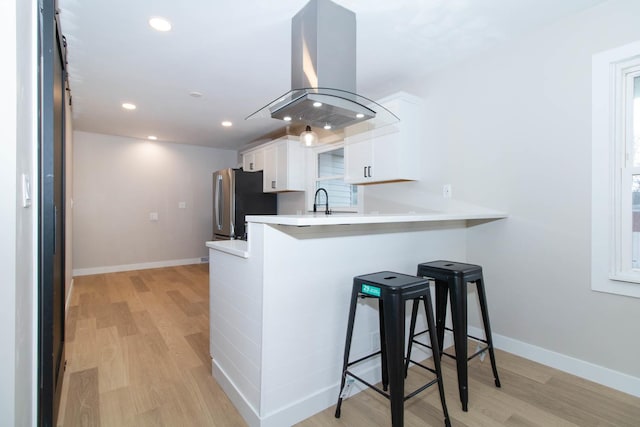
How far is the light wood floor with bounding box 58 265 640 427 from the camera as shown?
64.7 inches

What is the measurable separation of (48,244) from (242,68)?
2129mm

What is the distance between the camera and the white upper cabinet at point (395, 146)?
9.66 feet

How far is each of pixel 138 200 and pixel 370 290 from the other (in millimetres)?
5329

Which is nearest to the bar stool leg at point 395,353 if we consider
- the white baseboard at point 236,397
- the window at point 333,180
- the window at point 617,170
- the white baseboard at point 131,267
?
the white baseboard at point 236,397

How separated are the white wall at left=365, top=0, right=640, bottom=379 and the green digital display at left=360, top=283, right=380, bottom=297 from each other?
1.53 meters

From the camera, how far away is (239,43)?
7.88 feet

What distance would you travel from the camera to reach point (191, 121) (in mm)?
4449

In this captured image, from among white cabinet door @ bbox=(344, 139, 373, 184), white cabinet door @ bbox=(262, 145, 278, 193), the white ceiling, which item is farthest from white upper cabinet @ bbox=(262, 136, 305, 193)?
white cabinet door @ bbox=(344, 139, 373, 184)

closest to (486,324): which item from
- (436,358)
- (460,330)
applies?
(460,330)

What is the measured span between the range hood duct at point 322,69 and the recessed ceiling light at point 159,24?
0.88 meters

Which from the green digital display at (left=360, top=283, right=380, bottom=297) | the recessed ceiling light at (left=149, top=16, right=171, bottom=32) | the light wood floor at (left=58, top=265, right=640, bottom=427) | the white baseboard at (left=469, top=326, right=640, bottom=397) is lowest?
the light wood floor at (left=58, top=265, right=640, bottom=427)

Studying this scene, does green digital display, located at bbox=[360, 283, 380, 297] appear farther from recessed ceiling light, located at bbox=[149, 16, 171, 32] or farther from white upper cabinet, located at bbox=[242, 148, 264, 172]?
white upper cabinet, located at bbox=[242, 148, 264, 172]

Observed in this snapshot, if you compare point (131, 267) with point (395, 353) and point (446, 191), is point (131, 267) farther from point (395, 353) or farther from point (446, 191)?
point (395, 353)

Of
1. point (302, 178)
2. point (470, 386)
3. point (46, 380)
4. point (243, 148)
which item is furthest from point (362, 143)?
point (243, 148)
